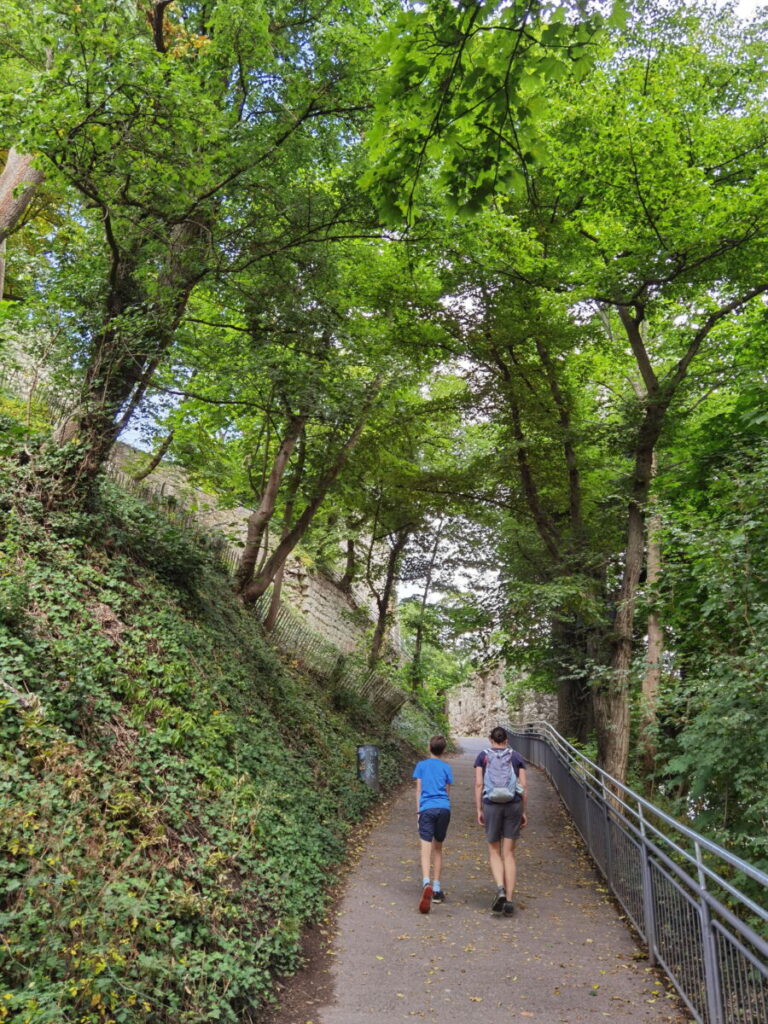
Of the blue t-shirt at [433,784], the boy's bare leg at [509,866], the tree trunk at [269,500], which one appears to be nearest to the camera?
the boy's bare leg at [509,866]

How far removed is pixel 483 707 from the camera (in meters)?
44.3

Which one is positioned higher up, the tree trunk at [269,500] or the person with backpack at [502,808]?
the tree trunk at [269,500]

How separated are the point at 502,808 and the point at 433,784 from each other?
2.38ft

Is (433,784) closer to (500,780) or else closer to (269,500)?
(500,780)

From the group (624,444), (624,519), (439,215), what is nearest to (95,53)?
(439,215)

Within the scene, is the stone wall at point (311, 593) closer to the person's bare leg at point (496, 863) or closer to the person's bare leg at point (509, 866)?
the person's bare leg at point (496, 863)

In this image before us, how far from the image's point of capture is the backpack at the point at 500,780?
6832mm

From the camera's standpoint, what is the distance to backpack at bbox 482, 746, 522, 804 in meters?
6.83

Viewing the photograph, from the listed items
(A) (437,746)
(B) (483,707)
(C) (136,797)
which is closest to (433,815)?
(A) (437,746)

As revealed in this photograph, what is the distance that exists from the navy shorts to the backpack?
0.46 meters

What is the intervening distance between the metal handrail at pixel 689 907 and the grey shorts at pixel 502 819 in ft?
3.16

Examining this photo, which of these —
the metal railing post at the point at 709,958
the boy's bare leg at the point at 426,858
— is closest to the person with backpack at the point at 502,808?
the boy's bare leg at the point at 426,858

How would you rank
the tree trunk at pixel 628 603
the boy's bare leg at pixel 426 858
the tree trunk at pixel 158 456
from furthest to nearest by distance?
the tree trunk at pixel 158 456 < the tree trunk at pixel 628 603 < the boy's bare leg at pixel 426 858

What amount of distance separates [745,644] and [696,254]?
18.6 feet
